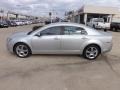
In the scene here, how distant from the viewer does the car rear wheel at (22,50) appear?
32.9 feet

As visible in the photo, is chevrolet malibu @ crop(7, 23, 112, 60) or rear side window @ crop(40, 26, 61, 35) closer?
chevrolet malibu @ crop(7, 23, 112, 60)

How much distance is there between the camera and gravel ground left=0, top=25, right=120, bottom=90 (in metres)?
6.27

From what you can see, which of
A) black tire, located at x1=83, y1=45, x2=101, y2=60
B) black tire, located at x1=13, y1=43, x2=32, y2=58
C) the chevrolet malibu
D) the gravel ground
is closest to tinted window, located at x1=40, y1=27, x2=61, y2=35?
the chevrolet malibu

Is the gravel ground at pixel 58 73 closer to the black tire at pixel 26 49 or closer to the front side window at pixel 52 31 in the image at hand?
the black tire at pixel 26 49

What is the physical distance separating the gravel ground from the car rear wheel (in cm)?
26

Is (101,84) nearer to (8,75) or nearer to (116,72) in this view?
(116,72)

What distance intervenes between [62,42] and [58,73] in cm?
257

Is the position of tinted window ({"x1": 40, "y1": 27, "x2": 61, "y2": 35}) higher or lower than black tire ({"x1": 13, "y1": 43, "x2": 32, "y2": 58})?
higher

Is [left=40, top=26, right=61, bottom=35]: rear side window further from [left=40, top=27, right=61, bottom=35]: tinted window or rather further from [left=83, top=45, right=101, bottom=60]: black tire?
[left=83, top=45, right=101, bottom=60]: black tire

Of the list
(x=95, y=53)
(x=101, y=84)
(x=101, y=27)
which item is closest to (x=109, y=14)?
(x=101, y=27)

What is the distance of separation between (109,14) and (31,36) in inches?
2124

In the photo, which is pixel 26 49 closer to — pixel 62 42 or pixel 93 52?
pixel 62 42

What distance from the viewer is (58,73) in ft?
24.8

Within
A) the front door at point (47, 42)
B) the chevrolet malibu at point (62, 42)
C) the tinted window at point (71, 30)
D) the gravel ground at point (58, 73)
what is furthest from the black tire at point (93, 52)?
the front door at point (47, 42)
